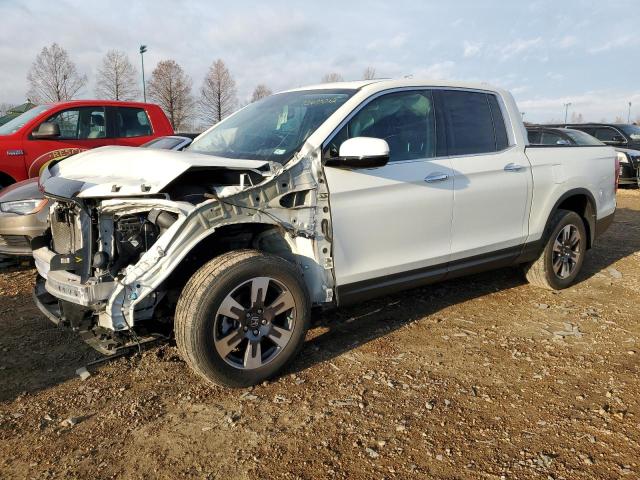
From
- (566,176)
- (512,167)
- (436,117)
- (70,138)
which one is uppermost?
(436,117)

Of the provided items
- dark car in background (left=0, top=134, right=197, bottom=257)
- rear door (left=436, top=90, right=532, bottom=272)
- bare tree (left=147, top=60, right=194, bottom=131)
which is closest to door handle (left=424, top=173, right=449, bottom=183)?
rear door (left=436, top=90, right=532, bottom=272)

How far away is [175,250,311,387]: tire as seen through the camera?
9.32ft

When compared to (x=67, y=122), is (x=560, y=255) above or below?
below

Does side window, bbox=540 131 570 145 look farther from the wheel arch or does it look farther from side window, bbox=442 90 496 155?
side window, bbox=442 90 496 155

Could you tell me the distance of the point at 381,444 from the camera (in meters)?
2.59

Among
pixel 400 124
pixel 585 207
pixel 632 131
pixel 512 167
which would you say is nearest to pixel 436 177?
pixel 400 124

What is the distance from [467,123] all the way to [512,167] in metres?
0.55

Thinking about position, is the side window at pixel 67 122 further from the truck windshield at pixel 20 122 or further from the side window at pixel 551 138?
the side window at pixel 551 138

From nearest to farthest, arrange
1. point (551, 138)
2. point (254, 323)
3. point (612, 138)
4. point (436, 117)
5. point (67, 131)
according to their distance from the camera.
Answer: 1. point (254, 323)
2. point (436, 117)
3. point (67, 131)
4. point (551, 138)
5. point (612, 138)

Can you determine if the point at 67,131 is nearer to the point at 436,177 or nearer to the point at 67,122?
the point at 67,122

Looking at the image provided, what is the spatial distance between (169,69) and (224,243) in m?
36.7

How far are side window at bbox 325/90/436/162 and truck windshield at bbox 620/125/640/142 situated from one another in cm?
1316

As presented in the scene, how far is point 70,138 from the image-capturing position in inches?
281

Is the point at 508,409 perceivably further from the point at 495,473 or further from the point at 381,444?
the point at 381,444
